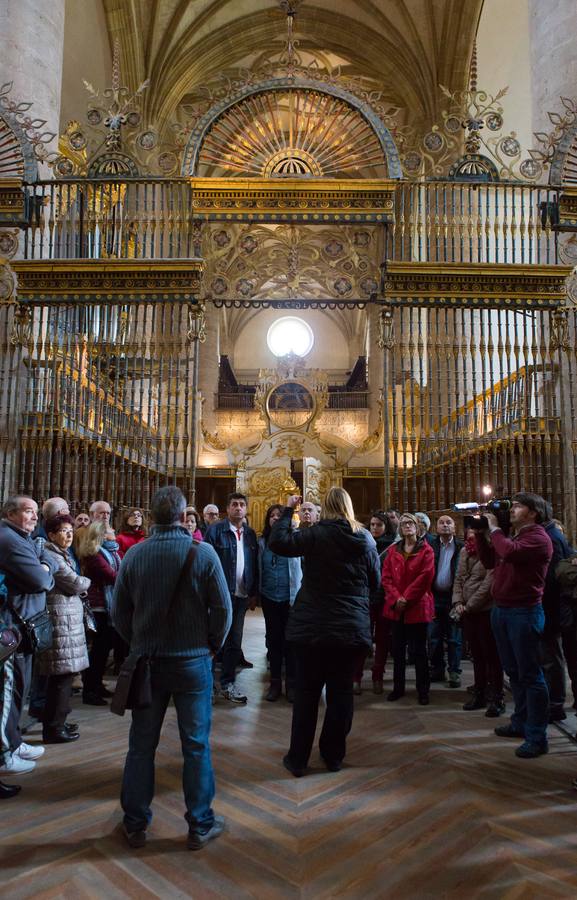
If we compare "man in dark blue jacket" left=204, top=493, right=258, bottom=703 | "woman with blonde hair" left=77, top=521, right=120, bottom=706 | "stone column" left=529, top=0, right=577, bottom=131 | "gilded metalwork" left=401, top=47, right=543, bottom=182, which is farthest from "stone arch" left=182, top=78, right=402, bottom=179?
"woman with blonde hair" left=77, top=521, right=120, bottom=706

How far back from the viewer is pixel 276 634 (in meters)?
5.31

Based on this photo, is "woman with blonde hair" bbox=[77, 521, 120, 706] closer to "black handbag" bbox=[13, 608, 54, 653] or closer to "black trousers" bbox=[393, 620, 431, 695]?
"black handbag" bbox=[13, 608, 54, 653]

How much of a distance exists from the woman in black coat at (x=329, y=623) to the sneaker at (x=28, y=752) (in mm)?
1452

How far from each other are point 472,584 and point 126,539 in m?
2.91

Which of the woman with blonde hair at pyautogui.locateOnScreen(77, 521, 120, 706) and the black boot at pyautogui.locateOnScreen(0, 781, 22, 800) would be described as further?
the woman with blonde hair at pyautogui.locateOnScreen(77, 521, 120, 706)

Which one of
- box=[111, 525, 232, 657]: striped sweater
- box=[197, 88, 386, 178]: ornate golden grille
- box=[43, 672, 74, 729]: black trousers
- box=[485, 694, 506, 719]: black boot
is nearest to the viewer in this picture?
box=[111, 525, 232, 657]: striped sweater

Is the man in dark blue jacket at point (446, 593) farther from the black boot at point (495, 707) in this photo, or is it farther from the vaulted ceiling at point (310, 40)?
the vaulted ceiling at point (310, 40)

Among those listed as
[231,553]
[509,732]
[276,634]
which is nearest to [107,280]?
[231,553]

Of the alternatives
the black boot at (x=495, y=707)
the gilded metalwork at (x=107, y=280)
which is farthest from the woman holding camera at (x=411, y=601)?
the gilded metalwork at (x=107, y=280)

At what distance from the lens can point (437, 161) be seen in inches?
310

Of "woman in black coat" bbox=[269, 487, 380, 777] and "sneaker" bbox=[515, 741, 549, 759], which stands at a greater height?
"woman in black coat" bbox=[269, 487, 380, 777]

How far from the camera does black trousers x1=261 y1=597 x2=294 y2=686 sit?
519 cm

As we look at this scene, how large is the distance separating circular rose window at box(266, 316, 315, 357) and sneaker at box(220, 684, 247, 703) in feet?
84.0

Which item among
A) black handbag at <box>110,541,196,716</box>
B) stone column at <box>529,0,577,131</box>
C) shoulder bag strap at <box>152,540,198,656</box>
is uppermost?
stone column at <box>529,0,577,131</box>
